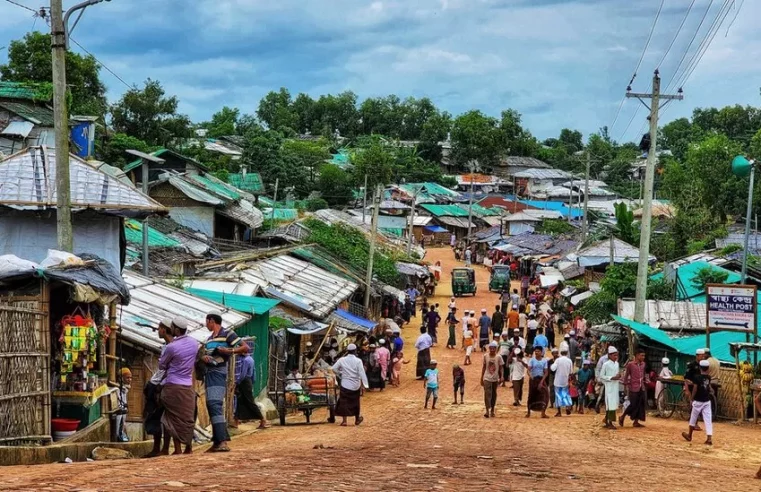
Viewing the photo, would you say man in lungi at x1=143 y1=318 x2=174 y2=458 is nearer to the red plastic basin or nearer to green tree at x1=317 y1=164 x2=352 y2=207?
the red plastic basin

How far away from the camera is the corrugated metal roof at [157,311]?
14.3m

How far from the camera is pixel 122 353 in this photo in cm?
1441

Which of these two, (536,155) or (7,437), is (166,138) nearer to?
(7,437)

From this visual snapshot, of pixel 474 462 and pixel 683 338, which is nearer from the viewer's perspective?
pixel 474 462

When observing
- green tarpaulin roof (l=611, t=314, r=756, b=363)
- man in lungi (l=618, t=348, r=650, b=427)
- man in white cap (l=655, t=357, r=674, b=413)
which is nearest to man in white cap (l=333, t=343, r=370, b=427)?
man in lungi (l=618, t=348, r=650, b=427)

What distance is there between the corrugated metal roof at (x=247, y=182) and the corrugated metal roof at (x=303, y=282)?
28.2 meters

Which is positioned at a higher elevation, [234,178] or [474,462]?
[234,178]

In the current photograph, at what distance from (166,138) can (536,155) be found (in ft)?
232

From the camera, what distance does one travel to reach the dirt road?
841cm

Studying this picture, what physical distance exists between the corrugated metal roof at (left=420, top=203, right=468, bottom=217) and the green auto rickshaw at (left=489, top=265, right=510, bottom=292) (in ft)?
100

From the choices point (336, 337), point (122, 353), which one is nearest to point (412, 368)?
point (336, 337)

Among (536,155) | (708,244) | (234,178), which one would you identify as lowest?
(708,244)

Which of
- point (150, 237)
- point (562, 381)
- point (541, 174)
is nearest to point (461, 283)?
point (150, 237)

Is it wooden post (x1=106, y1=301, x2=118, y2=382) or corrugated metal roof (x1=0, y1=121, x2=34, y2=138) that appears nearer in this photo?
wooden post (x1=106, y1=301, x2=118, y2=382)
